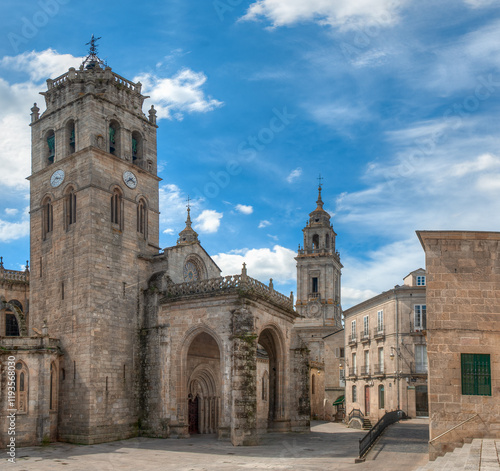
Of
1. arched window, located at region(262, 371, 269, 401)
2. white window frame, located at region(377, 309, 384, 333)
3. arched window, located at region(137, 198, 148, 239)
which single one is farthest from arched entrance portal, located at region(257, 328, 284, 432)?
arched window, located at region(137, 198, 148, 239)

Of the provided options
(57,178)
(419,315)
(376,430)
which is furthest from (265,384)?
(57,178)

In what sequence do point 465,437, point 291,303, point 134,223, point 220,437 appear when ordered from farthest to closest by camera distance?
point 291,303
point 134,223
point 220,437
point 465,437

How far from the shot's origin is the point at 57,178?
30547mm

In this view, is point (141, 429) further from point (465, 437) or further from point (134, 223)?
point (465, 437)

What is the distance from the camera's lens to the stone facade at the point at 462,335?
59.7 feet

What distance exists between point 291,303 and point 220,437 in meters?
9.40

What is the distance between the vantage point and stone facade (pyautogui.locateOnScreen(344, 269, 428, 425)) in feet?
115

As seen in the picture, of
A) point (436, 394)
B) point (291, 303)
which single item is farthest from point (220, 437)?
point (436, 394)

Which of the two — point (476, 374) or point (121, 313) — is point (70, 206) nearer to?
point (121, 313)

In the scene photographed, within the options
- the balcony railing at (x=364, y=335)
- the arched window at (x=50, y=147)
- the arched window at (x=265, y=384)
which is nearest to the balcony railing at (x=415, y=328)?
the balcony railing at (x=364, y=335)

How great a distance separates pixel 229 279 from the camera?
27.7m

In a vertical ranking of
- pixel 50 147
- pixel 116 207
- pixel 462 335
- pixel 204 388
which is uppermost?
pixel 50 147

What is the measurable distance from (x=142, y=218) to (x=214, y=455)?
13.9m

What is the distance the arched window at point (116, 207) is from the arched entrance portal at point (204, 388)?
24.4 feet
